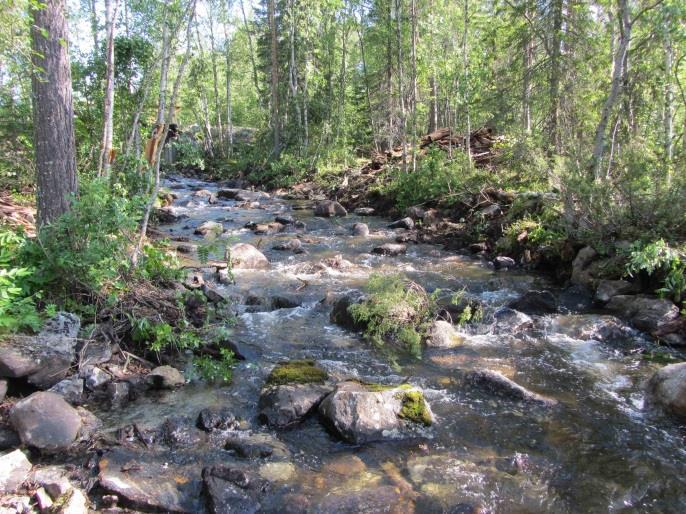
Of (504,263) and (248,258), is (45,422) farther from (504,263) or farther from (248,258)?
(504,263)

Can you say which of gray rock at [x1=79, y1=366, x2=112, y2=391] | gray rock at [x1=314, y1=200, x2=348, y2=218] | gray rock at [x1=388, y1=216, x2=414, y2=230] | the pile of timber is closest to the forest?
gray rock at [x1=79, y1=366, x2=112, y2=391]

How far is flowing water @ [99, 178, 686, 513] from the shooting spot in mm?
4484

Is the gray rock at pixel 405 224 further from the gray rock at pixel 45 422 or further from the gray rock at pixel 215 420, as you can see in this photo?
the gray rock at pixel 45 422

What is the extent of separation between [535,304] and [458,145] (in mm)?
13630

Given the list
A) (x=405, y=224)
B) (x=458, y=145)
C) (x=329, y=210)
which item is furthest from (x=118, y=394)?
(x=458, y=145)

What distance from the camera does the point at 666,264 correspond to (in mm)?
8523

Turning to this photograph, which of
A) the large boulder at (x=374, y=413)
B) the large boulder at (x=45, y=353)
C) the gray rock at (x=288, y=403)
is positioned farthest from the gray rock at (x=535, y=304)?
the large boulder at (x=45, y=353)

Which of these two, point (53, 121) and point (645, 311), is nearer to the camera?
point (53, 121)

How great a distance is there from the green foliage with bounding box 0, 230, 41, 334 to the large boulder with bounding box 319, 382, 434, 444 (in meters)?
3.38

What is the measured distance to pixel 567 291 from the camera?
1030cm

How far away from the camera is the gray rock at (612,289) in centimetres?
927

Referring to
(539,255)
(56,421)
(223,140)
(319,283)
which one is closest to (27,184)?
(319,283)

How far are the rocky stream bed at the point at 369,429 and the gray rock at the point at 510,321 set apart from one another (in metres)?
0.02

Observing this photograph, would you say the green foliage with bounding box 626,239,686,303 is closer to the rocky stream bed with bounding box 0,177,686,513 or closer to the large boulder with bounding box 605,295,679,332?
the large boulder with bounding box 605,295,679,332
